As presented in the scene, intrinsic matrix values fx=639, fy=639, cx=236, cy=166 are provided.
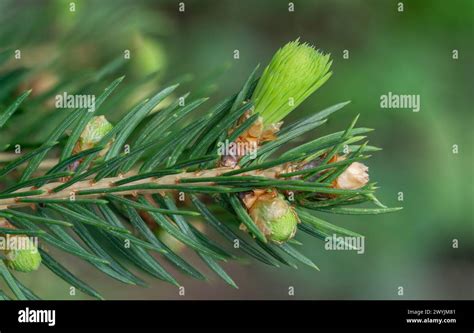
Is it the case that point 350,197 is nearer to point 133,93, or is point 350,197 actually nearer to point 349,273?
point 133,93

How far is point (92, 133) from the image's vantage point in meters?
0.51

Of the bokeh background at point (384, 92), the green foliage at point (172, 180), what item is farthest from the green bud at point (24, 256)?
the bokeh background at point (384, 92)

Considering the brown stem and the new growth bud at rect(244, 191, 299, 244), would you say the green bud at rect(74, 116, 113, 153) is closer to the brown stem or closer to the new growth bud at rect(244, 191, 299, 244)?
the brown stem

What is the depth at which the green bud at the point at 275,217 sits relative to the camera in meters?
0.47

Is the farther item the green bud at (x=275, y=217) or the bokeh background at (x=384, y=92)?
the bokeh background at (x=384, y=92)

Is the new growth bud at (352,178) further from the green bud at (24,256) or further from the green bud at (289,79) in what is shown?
the green bud at (24,256)

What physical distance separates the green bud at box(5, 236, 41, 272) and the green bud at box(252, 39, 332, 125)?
0.20 m

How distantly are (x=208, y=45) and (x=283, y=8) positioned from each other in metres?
0.20

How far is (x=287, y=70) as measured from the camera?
0.47 meters

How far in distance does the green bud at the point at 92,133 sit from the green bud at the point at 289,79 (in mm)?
124

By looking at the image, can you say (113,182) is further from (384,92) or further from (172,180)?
(384,92)

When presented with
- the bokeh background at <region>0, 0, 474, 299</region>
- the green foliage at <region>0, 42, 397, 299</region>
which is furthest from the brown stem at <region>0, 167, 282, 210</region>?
the bokeh background at <region>0, 0, 474, 299</region>

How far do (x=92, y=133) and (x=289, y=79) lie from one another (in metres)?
0.16
